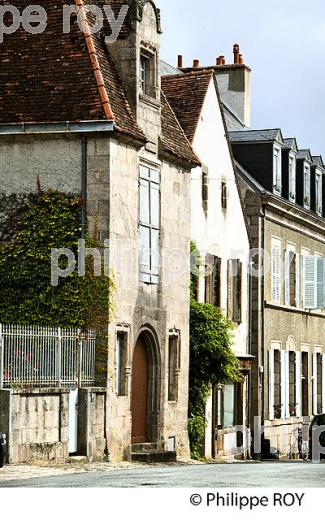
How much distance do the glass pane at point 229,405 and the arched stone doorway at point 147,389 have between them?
322 inches

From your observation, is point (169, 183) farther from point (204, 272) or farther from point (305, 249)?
point (305, 249)

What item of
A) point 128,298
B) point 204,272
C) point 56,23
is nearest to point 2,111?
point 56,23

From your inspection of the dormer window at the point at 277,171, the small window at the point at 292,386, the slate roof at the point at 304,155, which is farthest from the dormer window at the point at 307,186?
the small window at the point at 292,386

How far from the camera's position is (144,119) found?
30.6m

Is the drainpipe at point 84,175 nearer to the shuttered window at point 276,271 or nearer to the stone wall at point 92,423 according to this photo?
the stone wall at point 92,423

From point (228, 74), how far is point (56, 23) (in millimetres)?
18885

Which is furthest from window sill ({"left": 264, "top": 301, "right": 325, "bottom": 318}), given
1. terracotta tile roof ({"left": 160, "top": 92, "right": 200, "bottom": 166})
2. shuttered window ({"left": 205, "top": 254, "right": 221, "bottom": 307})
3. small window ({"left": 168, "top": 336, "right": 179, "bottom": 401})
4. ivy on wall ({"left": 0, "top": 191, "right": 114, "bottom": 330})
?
ivy on wall ({"left": 0, "top": 191, "right": 114, "bottom": 330})

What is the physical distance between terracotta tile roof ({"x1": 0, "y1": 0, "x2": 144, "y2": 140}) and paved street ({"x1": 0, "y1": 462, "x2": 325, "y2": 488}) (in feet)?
25.2

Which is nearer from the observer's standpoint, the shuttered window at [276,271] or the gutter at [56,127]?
the gutter at [56,127]

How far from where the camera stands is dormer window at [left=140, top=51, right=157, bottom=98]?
102 feet

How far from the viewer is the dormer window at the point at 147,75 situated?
3122 cm

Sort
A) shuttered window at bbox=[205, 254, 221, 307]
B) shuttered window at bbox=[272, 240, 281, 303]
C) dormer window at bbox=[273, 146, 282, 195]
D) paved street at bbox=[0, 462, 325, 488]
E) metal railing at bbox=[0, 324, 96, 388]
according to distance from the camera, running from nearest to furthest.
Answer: paved street at bbox=[0, 462, 325, 488] → metal railing at bbox=[0, 324, 96, 388] → shuttered window at bbox=[205, 254, 221, 307] → shuttered window at bbox=[272, 240, 281, 303] → dormer window at bbox=[273, 146, 282, 195]

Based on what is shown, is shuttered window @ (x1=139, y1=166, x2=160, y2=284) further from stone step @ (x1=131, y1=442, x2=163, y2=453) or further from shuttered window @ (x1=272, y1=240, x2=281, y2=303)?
shuttered window @ (x1=272, y1=240, x2=281, y2=303)

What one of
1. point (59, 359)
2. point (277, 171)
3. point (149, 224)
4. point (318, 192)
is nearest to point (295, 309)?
point (277, 171)
